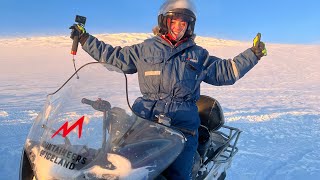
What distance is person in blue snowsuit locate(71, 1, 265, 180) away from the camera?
143 inches

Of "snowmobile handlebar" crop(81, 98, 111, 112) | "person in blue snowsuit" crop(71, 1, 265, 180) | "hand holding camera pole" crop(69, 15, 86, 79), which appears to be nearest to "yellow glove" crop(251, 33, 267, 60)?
"person in blue snowsuit" crop(71, 1, 265, 180)

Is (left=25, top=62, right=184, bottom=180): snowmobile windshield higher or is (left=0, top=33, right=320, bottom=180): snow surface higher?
(left=25, top=62, right=184, bottom=180): snowmobile windshield

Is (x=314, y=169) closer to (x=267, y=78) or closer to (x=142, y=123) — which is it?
(x=142, y=123)

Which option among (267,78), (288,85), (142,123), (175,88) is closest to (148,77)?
(175,88)

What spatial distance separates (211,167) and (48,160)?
2.02m

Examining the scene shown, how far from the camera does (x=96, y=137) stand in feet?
8.83

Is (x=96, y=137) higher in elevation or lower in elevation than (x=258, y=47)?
lower

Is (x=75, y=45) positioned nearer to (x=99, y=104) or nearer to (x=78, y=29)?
(x=78, y=29)

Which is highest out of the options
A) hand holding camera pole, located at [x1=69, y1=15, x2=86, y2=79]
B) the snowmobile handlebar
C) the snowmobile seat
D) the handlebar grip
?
hand holding camera pole, located at [x1=69, y1=15, x2=86, y2=79]

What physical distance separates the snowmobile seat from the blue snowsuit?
0.38 m

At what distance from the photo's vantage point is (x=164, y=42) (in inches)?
154

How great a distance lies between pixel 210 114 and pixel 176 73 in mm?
881

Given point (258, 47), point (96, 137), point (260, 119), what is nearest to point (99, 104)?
point (96, 137)

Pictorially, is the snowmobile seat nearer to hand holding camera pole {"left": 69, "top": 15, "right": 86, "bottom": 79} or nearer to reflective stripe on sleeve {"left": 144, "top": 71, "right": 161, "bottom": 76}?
reflective stripe on sleeve {"left": 144, "top": 71, "right": 161, "bottom": 76}
